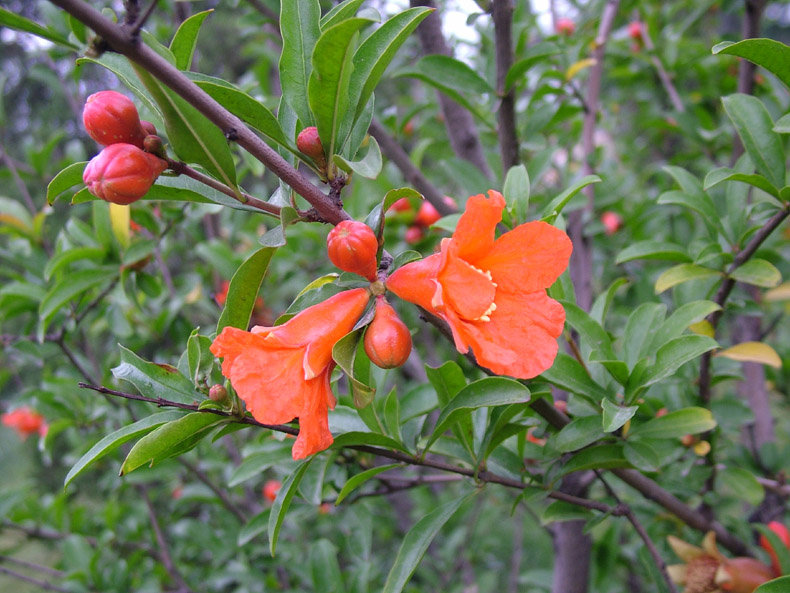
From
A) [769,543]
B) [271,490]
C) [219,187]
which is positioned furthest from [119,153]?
[271,490]

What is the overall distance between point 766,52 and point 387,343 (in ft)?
2.67

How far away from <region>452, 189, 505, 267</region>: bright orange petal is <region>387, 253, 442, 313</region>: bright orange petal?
43 millimetres

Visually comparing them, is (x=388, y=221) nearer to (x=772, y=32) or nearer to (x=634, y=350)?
(x=634, y=350)

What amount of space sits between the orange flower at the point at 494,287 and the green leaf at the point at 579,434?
316 millimetres

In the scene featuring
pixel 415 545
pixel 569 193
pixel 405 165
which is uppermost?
pixel 569 193

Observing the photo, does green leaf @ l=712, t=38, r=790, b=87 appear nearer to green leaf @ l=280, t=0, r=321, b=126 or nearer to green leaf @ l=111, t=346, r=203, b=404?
green leaf @ l=280, t=0, r=321, b=126

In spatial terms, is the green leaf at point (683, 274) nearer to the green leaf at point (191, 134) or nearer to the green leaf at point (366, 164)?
the green leaf at point (366, 164)

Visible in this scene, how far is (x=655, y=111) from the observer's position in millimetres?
3287

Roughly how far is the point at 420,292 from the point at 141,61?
1.52ft

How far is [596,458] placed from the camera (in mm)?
1155

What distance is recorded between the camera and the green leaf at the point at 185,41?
3.26 feet

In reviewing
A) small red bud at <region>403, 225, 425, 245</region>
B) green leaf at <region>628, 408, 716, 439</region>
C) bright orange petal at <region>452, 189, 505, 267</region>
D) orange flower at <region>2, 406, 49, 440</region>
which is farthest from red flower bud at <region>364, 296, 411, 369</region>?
orange flower at <region>2, 406, 49, 440</region>

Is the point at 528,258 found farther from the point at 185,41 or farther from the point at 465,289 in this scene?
the point at 185,41

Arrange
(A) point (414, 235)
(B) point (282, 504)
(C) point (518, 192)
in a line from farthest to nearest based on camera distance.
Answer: (A) point (414, 235), (C) point (518, 192), (B) point (282, 504)
